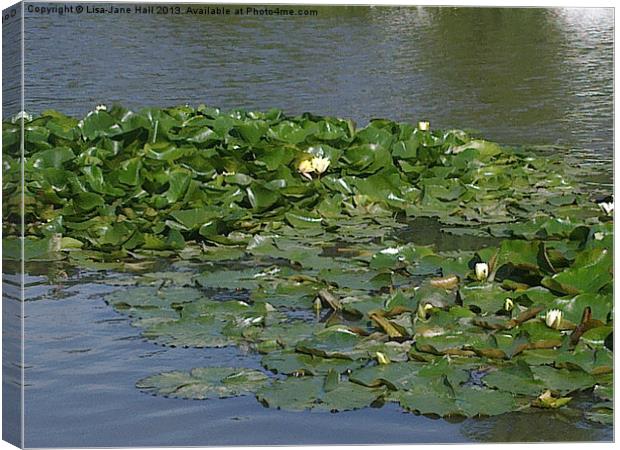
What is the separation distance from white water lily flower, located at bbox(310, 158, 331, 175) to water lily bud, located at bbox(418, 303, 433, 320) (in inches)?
40.2

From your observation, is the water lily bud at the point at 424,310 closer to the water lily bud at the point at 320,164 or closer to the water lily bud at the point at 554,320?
the water lily bud at the point at 554,320

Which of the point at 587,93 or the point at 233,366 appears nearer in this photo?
the point at 233,366

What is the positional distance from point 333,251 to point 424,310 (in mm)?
559

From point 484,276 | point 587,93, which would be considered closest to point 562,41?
point 587,93

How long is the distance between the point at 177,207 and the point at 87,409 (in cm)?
112

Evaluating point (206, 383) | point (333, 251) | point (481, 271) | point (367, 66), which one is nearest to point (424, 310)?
point (481, 271)

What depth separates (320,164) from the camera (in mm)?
5164

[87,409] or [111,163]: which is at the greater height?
[111,163]

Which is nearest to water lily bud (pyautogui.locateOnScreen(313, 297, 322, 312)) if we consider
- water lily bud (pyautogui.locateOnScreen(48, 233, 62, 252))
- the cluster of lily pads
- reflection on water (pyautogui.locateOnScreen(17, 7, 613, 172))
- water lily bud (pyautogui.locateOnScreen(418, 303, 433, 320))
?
the cluster of lily pads

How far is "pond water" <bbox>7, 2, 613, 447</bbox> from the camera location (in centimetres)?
388

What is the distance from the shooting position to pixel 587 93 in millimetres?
4492

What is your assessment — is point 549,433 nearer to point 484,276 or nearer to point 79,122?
point 484,276

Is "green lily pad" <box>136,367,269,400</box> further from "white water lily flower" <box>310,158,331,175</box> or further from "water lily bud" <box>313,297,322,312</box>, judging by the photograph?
"white water lily flower" <box>310,158,331,175</box>

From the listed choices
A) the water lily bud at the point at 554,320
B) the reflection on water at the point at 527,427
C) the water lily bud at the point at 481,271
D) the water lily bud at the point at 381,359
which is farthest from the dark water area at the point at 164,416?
the water lily bud at the point at 481,271
